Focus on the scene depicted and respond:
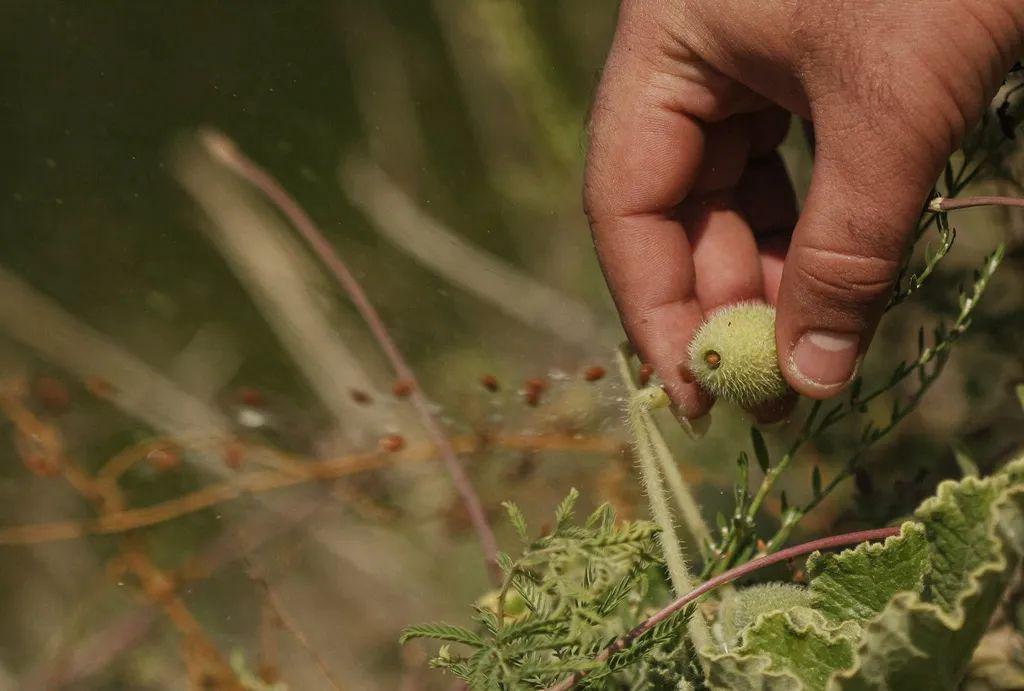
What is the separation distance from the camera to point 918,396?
97 cm

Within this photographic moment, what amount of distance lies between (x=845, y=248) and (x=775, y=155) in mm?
522

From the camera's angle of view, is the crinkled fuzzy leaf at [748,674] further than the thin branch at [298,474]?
No

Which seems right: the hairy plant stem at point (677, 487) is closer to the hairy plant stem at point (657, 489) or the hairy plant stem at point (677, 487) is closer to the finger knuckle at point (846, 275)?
the hairy plant stem at point (657, 489)

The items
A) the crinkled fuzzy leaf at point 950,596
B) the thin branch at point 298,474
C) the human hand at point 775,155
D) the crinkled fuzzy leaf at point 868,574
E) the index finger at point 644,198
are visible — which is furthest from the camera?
the thin branch at point 298,474

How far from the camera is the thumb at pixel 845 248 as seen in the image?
97 cm

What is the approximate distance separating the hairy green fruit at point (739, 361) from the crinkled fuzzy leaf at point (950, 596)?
0.32 meters

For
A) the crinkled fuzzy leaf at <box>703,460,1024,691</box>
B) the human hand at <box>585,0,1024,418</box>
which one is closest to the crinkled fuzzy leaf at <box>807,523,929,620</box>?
the crinkled fuzzy leaf at <box>703,460,1024,691</box>

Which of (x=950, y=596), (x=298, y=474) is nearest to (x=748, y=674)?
(x=950, y=596)

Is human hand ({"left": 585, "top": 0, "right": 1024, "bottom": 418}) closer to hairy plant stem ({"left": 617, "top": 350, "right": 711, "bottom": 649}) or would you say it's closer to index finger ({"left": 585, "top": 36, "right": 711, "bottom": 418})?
index finger ({"left": 585, "top": 36, "right": 711, "bottom": 418})

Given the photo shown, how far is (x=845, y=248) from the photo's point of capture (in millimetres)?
1024

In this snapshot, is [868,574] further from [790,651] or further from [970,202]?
[970,202]

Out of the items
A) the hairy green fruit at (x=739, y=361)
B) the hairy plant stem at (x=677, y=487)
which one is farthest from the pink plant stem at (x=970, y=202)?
the hairy plant stem at (x=677, y=487)

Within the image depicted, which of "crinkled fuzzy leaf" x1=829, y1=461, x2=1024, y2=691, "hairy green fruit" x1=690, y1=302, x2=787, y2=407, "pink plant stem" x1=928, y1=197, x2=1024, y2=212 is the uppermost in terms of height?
"hairy green fruit" x1=690, y1=302, x2=787, y2=407

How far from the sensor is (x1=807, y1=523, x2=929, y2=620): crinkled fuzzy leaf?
0.80 metres
